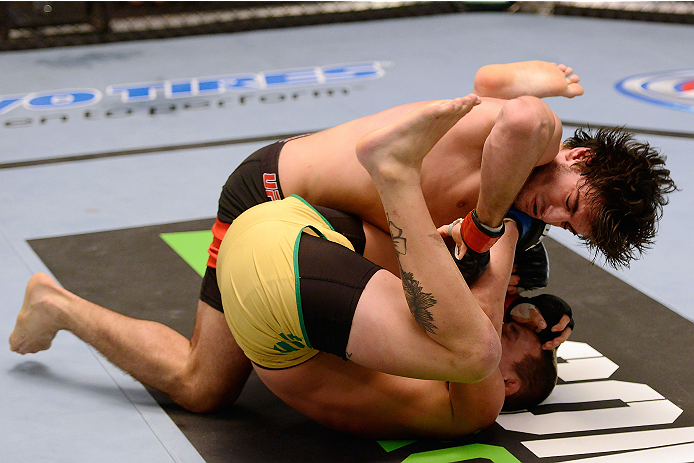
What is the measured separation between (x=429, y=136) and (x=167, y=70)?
447cm

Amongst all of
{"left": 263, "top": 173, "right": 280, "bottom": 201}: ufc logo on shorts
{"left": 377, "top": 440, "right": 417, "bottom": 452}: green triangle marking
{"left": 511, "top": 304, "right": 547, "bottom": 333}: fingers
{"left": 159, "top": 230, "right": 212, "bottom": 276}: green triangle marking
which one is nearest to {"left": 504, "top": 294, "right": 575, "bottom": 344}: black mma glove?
{"left": 511, "top": 304, "right": 547, "bottom": 333}: fingers

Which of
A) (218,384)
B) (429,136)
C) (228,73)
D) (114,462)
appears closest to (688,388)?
(429,136)

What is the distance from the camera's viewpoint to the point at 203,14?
690 centimetres

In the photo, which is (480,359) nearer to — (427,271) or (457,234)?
(427,271)

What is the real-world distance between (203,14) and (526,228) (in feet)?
17.8

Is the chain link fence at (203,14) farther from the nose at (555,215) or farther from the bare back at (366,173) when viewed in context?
the nose at (555,215)

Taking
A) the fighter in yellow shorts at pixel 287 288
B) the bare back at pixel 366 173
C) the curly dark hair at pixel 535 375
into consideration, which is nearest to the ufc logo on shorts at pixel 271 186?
Result: the bare back at pixel 366 173

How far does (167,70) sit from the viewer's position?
5.84 metres

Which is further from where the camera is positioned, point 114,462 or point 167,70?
point 167,70

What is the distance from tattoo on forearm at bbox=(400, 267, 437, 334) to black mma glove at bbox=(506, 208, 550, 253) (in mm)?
457

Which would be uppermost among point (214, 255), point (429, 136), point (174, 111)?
point (429, 136)

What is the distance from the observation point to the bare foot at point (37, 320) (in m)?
2.43

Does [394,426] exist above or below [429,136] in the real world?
below

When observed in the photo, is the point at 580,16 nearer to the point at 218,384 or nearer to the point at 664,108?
the point at 664,108
